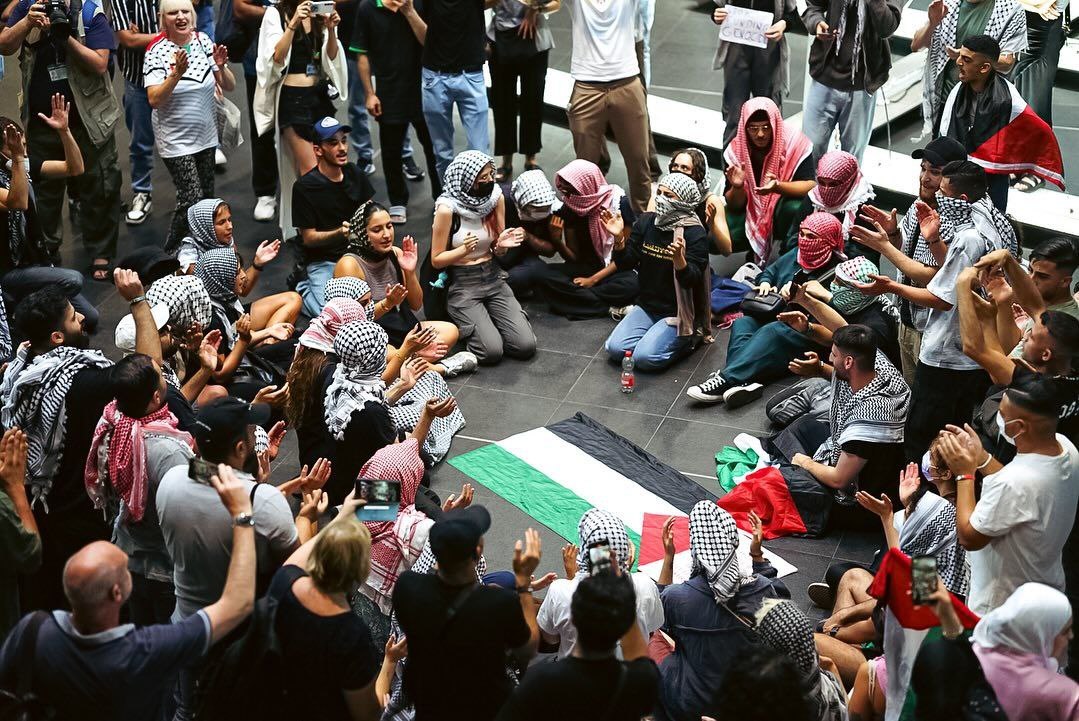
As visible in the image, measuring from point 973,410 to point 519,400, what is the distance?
7.71 feet

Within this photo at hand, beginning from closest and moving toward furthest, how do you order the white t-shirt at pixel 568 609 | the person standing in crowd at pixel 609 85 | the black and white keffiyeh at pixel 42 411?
the white t-shirt at pixel 568 609 < the black and white keffiyeh at pixel 42 411 < the person standing in crowd at pixel 609 85

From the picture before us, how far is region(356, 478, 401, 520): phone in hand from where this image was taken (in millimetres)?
3971

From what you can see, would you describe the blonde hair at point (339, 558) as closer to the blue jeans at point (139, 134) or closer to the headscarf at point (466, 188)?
the headscarf at point (466, 188)

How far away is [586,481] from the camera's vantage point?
20.6 feet

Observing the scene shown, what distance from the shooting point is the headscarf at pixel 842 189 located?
695cm

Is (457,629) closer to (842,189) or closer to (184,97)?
(842,189)

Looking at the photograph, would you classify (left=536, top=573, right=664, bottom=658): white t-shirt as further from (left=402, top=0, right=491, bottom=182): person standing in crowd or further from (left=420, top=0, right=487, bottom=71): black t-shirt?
(left=420, top=0, right=487, bottom=71): black t-shirt

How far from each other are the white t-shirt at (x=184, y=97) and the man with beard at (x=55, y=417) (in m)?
2.92

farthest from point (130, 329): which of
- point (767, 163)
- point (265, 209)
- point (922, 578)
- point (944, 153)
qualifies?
point (944, 153)

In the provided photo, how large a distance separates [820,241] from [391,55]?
309 cm

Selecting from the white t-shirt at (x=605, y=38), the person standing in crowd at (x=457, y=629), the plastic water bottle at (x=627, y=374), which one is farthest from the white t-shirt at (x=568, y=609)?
the white t-shirt at (x=605, y=38)

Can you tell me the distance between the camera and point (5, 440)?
14.0ft

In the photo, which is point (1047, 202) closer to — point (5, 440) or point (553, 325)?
point (553, 325)

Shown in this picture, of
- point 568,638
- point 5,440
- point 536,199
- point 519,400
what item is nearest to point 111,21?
point 536,199
